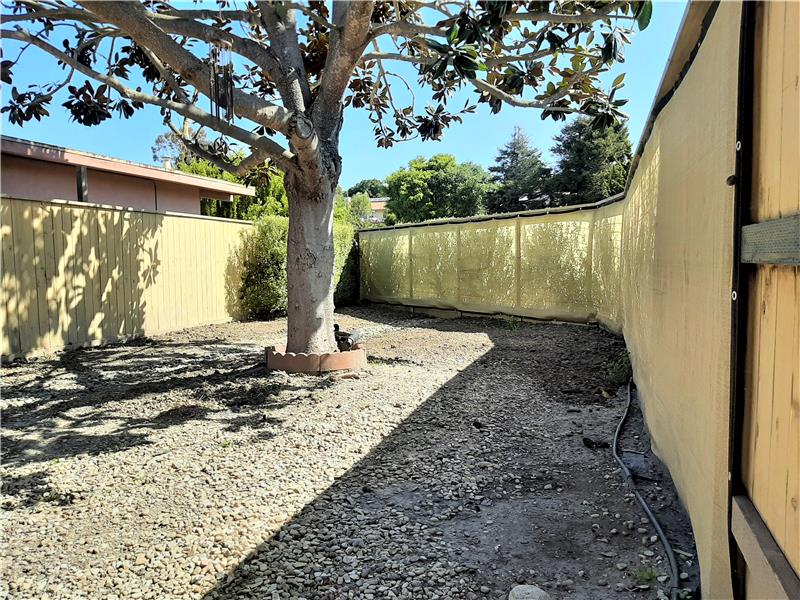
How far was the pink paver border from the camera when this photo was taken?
18.7ft

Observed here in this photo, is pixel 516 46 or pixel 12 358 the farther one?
pixel 12 358

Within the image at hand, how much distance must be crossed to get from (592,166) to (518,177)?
23.1 ft

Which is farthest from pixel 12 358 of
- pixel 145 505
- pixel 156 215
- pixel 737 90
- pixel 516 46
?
pixel 737 90

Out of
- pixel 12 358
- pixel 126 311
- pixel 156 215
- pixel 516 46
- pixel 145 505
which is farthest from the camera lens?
pixel 156 215

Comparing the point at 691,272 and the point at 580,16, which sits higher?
the point at 580,16

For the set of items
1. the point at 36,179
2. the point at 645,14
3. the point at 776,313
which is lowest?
the point at 776,313

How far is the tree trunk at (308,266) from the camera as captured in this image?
19.1ft

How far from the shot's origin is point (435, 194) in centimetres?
3266

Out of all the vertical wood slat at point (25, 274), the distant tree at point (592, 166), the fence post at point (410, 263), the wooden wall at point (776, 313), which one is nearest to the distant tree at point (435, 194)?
the distant tree at point (592, 166)

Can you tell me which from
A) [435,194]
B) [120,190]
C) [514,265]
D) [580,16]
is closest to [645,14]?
[580,16]

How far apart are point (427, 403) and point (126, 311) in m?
6.05

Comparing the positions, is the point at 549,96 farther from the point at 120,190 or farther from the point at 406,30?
the point at 120,190

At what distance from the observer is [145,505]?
2.86m

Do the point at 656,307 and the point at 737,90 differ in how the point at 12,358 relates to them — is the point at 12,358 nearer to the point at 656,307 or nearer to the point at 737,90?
the point at 656,307
